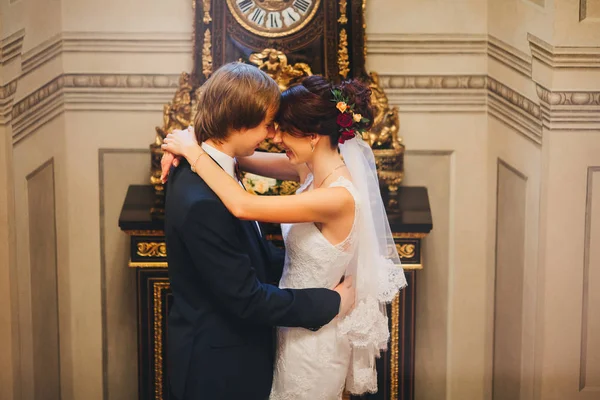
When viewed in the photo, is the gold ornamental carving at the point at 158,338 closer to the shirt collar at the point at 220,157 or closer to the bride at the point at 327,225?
the bride at the point at 327,225

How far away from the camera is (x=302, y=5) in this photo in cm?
364

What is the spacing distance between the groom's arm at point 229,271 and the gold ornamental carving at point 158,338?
1039 millimetres

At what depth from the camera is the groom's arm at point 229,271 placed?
2.47 meters

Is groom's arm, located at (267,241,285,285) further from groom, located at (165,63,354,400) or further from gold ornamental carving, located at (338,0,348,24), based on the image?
gold ornamental carving, located at (338,0,348,24)

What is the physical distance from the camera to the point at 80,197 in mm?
4020

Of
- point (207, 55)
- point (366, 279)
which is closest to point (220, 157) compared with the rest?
point (366, 279)

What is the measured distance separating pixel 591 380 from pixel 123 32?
259 cm

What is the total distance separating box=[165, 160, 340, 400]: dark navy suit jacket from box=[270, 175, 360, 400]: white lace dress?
6 centimetres

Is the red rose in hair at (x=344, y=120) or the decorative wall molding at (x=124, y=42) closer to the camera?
the red rose in hair at (x=344, y=120)

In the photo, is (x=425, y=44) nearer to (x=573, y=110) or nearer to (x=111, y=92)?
(x=573, y=110)

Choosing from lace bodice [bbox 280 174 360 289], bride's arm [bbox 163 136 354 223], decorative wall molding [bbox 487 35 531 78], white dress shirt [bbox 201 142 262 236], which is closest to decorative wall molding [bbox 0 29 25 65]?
bride's arm [bbox 163 136 354 223]

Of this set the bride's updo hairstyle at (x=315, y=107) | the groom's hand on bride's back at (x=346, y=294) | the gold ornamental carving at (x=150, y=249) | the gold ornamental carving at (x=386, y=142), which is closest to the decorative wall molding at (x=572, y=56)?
the gold ornamental carving at (x=386, y=142)

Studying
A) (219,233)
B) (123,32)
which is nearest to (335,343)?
(219,233)

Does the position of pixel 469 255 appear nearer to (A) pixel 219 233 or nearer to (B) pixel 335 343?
(B) pixel 335 343
